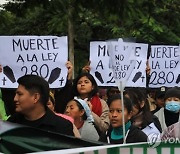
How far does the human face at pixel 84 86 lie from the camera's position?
5.80 m

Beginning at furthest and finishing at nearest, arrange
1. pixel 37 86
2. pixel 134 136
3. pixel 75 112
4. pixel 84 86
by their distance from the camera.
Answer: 1. pixel 84 86
2. pixel 75 112
3. pixel 134 136
4. pixel 37 86

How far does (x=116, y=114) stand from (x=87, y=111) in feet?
1.70

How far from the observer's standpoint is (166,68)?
6.84m

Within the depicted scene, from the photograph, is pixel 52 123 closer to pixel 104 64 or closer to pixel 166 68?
pixel 104 64

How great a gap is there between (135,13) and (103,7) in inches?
25.4

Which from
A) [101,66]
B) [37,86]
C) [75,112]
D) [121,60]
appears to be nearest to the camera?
[37,86]

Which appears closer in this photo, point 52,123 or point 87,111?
point 52,123

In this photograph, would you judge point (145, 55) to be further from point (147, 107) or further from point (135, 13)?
point (135, 13)

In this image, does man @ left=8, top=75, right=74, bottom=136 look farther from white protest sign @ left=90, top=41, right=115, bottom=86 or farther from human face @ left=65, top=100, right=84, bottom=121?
white protest sign @ left=90, top=41, right=115, bottom=86

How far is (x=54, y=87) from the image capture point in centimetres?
591

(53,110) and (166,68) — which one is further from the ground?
(166,68)

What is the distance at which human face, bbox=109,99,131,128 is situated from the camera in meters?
4.33

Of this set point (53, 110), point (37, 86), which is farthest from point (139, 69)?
point (37, 86)

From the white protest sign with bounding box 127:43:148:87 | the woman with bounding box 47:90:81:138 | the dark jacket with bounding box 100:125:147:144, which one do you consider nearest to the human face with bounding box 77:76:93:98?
the woman with bounding box 47:90:81:138
